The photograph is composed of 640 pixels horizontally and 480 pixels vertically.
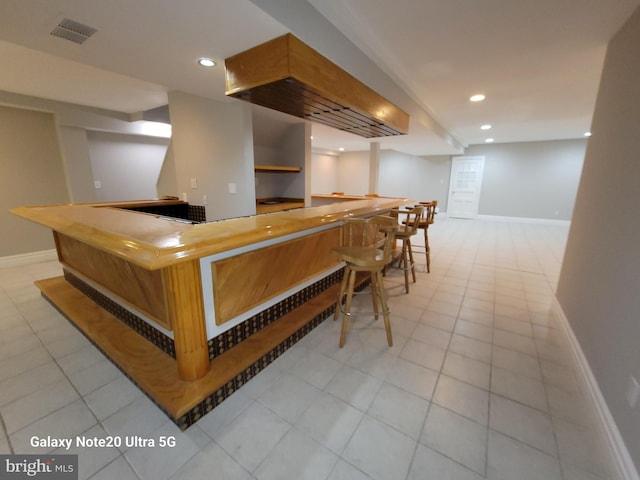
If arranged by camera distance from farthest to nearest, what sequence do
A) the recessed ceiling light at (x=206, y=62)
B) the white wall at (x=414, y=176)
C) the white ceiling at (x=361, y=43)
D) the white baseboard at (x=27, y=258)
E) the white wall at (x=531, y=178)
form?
the white wall at (x=414, y=176) < the white wall at (x=531, y=178) < the white baseboard at (x=27, y=258) < the recessed ceiling light at (x=206, y=62) < the white ceiling at (x=361, y=43)

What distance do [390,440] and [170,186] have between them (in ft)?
13.9

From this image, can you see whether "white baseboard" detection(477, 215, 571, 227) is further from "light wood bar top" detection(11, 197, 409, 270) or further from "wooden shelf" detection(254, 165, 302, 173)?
"light wood bar top" detection(11, 197, 409, 270)

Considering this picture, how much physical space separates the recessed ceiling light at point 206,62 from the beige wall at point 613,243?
280cm

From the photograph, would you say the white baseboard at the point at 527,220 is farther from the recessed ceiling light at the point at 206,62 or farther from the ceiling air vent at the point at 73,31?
the ceiling air vent at the point at 73,31

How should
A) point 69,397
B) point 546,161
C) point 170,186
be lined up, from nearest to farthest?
point 69,397, point 170,186, point 546,161

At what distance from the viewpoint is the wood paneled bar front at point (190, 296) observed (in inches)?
53.2

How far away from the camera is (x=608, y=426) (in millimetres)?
1353

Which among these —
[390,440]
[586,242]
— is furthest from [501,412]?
[586,242]

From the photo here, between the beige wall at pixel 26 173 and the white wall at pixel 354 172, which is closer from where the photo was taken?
the beige wall at pixel 26 173

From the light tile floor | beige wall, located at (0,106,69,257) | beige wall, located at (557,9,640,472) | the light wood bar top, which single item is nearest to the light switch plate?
beige wall, located at (557,9,640,472)

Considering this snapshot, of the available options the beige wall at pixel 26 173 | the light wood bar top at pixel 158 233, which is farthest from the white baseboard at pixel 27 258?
the light wood bar top at pixel 158 233

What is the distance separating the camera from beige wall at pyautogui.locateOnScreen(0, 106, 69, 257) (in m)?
3.61

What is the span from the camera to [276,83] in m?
1.75

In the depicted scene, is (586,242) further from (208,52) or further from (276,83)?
(208,52)
